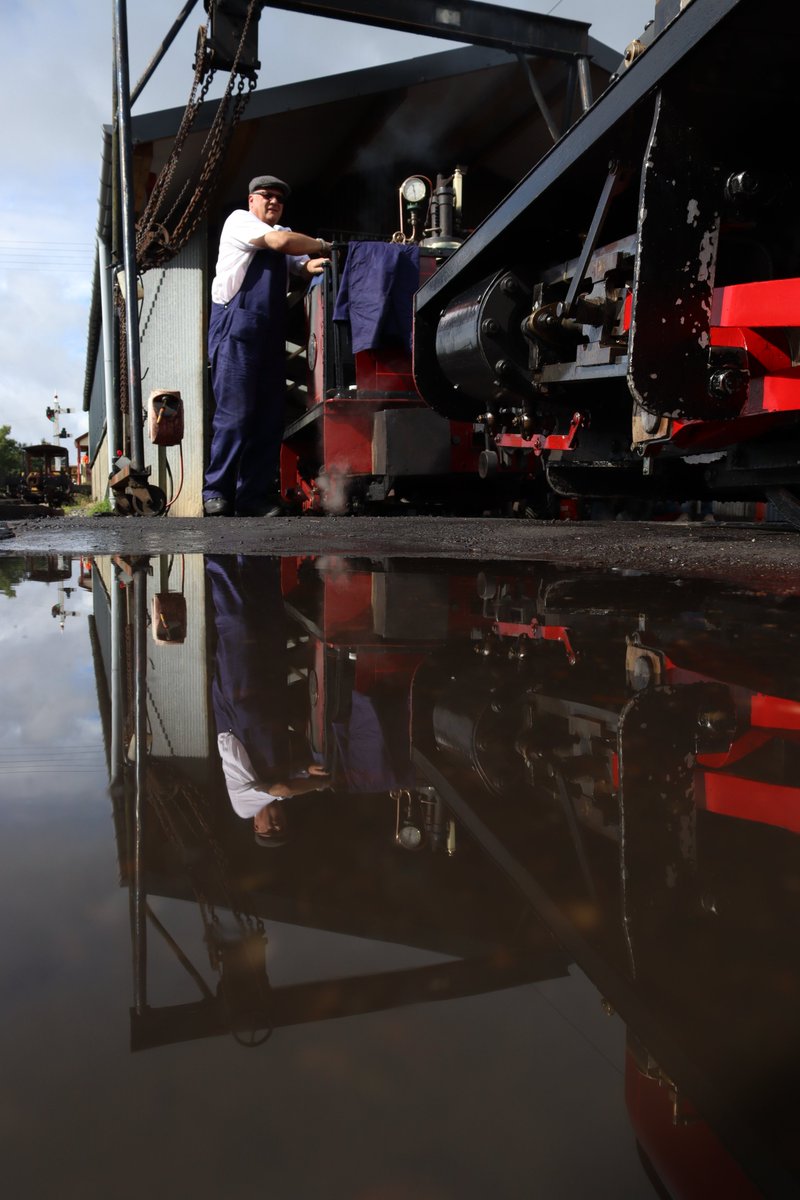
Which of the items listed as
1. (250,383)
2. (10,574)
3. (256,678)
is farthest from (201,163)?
(256,678)

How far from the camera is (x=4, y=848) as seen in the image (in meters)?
0.58

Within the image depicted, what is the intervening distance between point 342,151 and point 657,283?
312 inches

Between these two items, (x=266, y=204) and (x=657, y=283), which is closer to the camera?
(x=657, y=283)

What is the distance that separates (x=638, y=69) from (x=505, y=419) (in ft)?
5.30

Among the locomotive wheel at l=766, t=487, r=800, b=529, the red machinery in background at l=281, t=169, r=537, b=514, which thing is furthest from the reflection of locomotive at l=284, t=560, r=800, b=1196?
the red machinery in background at l=281, t=169, r=537, b=514

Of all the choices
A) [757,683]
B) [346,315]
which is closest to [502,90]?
[346,315]

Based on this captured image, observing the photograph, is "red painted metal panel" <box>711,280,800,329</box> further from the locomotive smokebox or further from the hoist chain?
the hoist chain

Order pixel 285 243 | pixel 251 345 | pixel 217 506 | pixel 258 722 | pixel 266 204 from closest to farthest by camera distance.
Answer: pixel 258 722, pixel 285 243, pixel 251 345, pixel 266 204, pixel 217 506

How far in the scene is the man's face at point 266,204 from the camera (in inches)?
238

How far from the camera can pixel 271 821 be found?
0.63 metres

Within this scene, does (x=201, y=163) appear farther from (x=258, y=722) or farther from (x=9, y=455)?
(x=9, y=455)

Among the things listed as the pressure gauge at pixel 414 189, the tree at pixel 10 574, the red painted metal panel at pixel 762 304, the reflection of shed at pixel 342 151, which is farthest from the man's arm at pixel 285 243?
the red painted metal panel at pixel 762 304

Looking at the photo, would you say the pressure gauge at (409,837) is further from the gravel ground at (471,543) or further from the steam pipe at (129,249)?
the steam pipe at (129,249)

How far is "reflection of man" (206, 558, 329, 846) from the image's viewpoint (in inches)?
26.8
